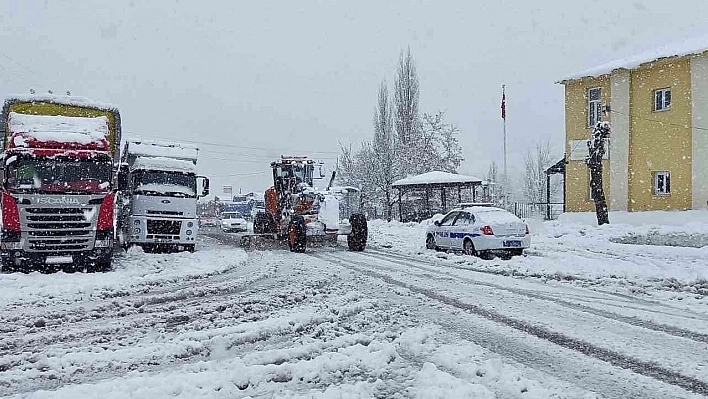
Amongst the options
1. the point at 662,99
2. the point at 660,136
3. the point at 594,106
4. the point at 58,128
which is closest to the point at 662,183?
the point at 660,136

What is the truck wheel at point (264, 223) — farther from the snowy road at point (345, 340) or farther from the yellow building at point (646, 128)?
the yellow building at point (646, 128)

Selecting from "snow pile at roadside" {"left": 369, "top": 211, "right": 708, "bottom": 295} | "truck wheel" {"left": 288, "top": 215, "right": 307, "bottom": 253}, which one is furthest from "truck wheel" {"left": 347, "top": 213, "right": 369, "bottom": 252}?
"truck wheel" {"left": 288, "top": 215, "right": 307, "bottom": 253}

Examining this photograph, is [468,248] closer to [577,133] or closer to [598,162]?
[598,162]

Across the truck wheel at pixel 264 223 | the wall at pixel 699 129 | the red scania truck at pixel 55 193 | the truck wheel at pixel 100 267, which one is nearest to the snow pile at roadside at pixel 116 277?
the truck wheel at pixel 100 267

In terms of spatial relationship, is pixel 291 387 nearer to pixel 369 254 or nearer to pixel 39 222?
pixel 39 222

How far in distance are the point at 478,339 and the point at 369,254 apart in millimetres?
11020

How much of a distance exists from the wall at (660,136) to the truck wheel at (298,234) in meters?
18.1

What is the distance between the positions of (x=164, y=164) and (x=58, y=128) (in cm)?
456

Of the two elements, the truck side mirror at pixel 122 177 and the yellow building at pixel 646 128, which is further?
the yellow building at pixel 646 128

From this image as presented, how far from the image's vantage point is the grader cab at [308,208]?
60.4 ft

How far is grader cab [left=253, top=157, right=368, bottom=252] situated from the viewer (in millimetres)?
18406

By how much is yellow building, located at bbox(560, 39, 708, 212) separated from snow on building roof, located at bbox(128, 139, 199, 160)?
21.0 metres

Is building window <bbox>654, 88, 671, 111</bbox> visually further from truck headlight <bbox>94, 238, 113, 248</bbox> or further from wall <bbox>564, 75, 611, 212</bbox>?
truck headlight <bbox>94, 238, 113, 248</bbox>

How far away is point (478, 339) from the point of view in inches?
254
